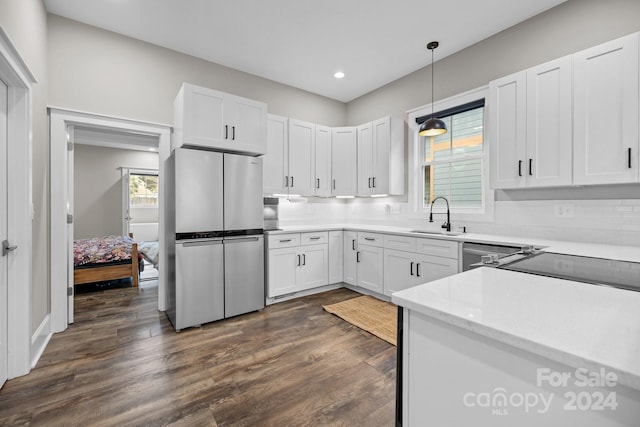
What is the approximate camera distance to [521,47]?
114 inches

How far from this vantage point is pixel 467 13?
2744 millimetres

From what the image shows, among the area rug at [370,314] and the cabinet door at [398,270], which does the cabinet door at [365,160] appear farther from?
the area rug at [370,314]

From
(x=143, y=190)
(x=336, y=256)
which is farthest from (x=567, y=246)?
(x=143, y=190)

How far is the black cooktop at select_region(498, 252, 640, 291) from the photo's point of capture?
1062 mm

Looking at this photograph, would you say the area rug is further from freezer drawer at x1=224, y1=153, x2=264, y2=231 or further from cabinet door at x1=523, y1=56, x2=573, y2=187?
cabinet door at x1=523, y1=56, x2=573, y2=187

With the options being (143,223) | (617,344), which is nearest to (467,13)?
(617,344)

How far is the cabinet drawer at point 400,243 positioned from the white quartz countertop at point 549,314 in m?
2.11

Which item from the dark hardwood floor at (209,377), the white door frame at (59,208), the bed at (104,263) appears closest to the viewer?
the dark hardwood floor at (209,377)

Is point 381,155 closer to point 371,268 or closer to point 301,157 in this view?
point 301,157

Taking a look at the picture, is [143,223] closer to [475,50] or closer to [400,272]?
[400,272]

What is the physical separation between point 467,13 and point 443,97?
97cm

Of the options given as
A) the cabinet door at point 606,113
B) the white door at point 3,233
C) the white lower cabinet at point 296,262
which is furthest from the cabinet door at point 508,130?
the white door at point 3,233

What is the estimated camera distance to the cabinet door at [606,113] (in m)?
2.02

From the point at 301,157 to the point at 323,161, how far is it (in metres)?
0.40
